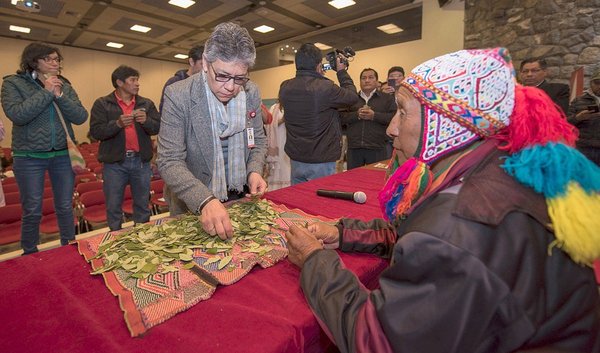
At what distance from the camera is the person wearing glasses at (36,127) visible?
2.56 metres

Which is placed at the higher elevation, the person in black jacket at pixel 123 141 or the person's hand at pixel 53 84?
the person's hand at pixel 53 84

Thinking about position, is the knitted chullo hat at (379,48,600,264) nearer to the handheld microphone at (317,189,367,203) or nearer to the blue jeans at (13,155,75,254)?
the handheld microphone at (317,189,367,203)

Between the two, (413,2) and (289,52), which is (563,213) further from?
(289,52)

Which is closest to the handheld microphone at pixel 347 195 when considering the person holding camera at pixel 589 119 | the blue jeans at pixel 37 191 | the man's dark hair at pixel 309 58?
the man's dark hair at pixel 309 58

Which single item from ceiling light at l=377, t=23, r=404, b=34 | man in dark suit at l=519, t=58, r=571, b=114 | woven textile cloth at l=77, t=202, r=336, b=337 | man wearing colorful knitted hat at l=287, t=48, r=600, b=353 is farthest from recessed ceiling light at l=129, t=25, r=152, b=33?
man wearing colorful knitted hat at l=287, t=48, r=600, b=353

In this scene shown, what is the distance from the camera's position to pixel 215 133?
1659mm

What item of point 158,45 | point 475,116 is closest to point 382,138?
point 475,116

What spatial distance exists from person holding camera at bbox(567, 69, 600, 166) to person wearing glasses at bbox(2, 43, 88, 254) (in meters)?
5.63

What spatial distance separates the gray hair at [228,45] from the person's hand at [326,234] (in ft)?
2.61

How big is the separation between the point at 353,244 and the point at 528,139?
2.16ft

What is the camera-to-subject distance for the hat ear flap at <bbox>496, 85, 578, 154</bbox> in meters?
0.77

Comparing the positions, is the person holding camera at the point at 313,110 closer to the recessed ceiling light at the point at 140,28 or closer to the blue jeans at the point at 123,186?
the blue jeans at the point at 123,186

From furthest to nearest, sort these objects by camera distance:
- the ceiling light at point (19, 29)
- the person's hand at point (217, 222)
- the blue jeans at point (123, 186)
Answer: the ceiling light at point (19, 29)
the blue jeans at point (123, 186)
the person's hand at point (217, 222)

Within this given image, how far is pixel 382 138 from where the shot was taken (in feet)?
14.2
